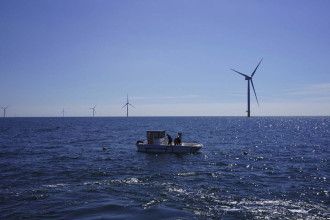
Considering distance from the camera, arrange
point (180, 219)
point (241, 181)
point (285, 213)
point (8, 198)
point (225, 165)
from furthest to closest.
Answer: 1. point (225, 165)
2. point (241, 181)
3. point (8, 198)
4. point (285, 213)
5. point (180, 219)

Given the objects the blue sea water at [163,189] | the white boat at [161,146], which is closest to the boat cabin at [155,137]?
the white boat at [161,146]

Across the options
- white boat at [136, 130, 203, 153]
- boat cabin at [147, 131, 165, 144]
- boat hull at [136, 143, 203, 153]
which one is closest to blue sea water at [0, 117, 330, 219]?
boat hull at [136, 143, 203, 153]

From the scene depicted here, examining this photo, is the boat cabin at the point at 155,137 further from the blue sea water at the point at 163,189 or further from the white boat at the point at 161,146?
the blue sea water at the point at 163,189

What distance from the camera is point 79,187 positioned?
19656 mm

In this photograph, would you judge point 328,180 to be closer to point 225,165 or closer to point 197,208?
point 225,165

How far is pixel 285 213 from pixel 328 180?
34.8ft

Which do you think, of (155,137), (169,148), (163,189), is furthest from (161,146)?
(163,189)

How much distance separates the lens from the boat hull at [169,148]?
124 feet

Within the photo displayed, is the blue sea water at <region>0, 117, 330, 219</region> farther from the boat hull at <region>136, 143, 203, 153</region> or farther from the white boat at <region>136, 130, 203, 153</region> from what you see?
the white boat at <region>136, 130, 203, 153</region>

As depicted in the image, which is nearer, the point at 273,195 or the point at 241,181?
the point at 273,195

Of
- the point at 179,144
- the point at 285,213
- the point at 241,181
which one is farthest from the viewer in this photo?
the point at 179,144

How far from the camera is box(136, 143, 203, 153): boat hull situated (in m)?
37.9

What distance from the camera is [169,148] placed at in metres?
38.4

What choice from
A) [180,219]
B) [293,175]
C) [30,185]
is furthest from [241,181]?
[30,185]
